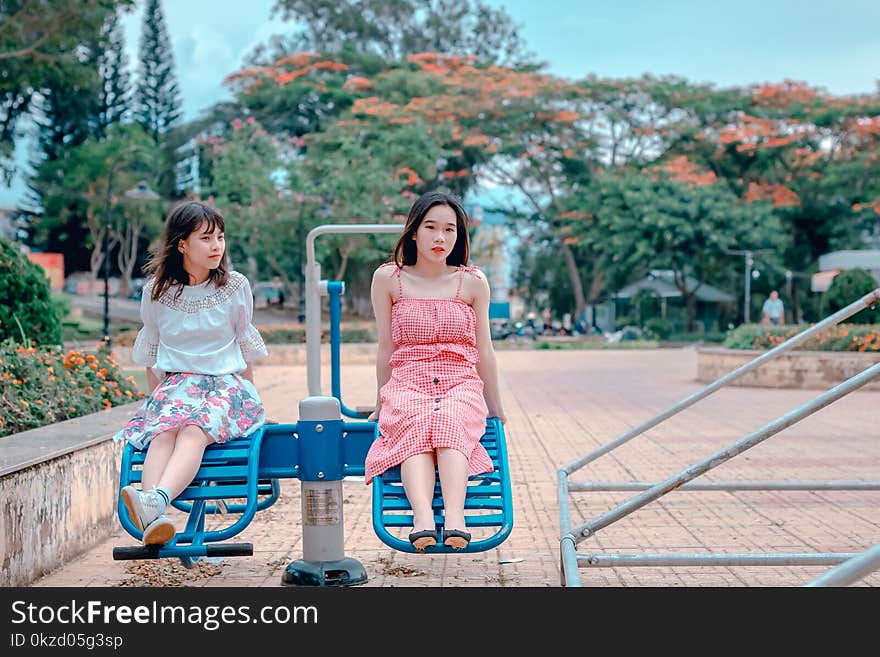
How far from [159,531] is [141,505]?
0.10 meters

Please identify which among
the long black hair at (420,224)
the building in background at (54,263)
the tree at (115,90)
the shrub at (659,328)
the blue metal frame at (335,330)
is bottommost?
the shrub at (659,328)

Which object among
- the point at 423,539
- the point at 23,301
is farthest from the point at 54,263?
the point at 423,539

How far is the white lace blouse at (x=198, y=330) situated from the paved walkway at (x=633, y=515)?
877 mm

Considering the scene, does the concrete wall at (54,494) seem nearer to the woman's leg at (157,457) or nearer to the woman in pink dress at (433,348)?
the woman's leg at (157,457)

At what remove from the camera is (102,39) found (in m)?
19.4

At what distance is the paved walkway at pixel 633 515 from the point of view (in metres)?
4.59

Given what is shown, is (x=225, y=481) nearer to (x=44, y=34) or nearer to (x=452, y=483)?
(x=452, y=483)

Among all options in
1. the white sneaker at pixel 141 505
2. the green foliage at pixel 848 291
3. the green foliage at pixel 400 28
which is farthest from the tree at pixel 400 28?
the white sneaker at pixel 141 505

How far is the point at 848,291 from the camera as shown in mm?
16844

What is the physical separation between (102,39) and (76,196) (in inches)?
1023

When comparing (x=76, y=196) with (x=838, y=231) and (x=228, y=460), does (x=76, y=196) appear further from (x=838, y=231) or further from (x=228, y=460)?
(x=228, y=460)

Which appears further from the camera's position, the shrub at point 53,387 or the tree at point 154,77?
the tree at point 154,77

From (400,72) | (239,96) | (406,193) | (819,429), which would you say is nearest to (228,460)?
(819,429)

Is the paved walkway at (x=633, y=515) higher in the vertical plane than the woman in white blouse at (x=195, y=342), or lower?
lower
